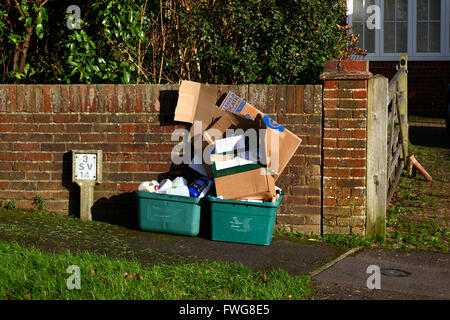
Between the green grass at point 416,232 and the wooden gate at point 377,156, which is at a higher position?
the wooden gate at point 377,156

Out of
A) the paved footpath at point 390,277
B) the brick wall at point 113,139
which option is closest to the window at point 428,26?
the brick wall at point 113,139

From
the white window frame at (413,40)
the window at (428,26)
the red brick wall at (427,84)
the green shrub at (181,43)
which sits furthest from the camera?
the window at (428,26)

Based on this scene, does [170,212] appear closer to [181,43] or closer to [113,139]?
[113,139]

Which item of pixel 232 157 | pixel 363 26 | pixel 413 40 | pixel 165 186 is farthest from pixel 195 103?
pixel 413 40

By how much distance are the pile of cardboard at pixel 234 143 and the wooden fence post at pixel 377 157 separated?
78 cm

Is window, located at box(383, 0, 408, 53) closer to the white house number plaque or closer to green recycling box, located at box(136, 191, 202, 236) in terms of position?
the white house number plaque

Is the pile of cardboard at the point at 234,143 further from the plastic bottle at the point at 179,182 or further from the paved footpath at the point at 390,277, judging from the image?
the paved footpath at the point at 390,277

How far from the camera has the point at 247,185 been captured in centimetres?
603

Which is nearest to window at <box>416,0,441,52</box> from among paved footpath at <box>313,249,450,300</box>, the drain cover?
paved footpath at <box>313,249,450,300</box>

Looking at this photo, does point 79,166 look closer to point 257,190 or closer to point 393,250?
point 257,190

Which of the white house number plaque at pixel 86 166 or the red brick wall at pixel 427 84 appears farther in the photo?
the red brick wall at pixel 427 84

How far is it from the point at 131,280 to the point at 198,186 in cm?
184

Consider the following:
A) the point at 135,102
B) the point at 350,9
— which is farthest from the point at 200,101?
the point at 350,9

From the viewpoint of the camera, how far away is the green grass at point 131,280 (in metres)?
4.39
